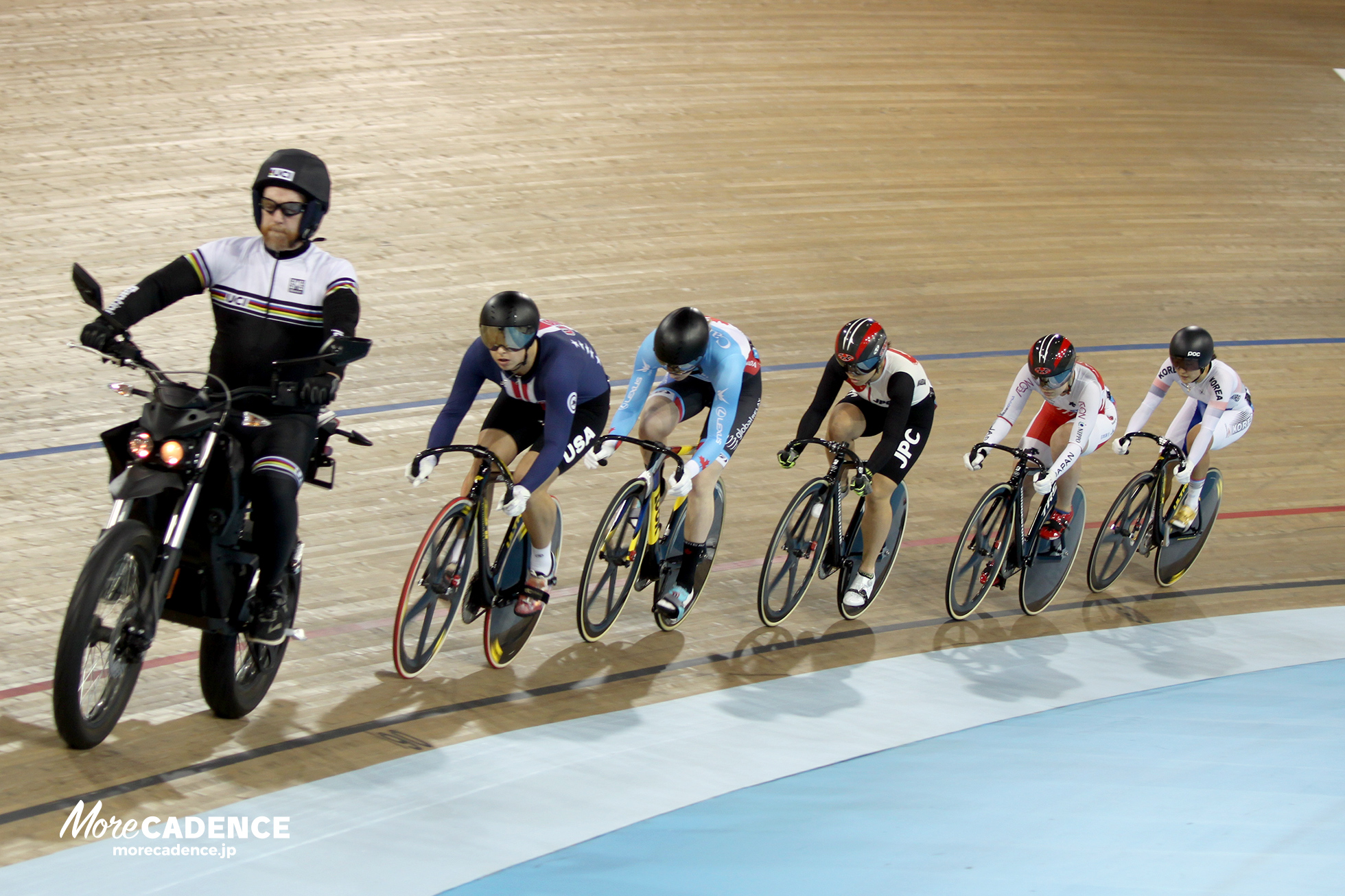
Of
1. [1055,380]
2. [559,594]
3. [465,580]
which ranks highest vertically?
[1055,380]

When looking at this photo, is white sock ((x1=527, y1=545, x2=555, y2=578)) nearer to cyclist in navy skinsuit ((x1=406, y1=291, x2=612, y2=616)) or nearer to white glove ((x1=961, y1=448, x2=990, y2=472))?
cyclist in navy skinsuit ((x1=406, y1=291, x2=612, y2=616))

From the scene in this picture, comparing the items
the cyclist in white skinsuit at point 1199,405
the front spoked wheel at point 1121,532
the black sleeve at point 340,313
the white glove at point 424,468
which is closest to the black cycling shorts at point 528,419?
the white glove at point 424,468

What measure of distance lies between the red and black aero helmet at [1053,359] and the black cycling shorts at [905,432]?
0.41 meters

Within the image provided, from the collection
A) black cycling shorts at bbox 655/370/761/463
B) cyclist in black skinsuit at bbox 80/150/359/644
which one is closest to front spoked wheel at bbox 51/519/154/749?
cyclist in black skinsuit at bbox 80/150/359/644

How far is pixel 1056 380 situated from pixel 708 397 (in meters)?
1.34

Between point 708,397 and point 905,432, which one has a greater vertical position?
point 708,397

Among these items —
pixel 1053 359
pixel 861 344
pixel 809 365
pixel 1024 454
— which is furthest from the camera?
pixel 809 365

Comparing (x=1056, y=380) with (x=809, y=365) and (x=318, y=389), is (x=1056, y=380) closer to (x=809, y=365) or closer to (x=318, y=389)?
(x=809, y=365)

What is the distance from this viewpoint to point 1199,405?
17.3ft

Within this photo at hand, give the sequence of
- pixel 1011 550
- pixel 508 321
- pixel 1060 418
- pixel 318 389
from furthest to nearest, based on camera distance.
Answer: pixel 1060 418 < pixel 1011 550 < pixel 508 321 < pixel 318 389

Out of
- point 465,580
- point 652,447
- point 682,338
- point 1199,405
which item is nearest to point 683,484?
point 652,447

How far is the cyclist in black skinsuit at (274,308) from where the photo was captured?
288 cm

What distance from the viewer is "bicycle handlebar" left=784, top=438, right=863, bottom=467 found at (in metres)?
4.17

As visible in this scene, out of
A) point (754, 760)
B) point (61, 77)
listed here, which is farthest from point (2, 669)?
point (61, 77)
